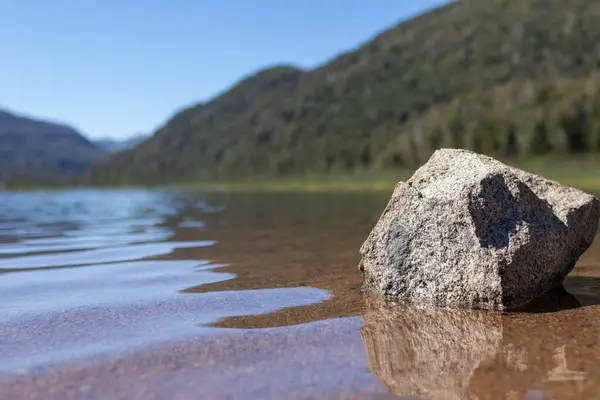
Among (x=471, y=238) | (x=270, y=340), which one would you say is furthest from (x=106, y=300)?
(x=471, y=238)

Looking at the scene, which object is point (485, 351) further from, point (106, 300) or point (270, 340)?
point (106, 300)

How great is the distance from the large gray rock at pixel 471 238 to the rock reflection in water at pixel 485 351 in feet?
1.56

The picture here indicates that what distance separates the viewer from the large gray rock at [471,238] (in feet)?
26.3

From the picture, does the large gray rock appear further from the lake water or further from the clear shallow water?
the clear shallow water

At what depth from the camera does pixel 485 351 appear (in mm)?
5969

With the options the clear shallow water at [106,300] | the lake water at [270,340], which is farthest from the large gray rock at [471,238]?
the clear shallow water at [106,300]

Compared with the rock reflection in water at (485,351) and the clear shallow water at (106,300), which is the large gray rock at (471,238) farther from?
the clear shallow water at (106,300)

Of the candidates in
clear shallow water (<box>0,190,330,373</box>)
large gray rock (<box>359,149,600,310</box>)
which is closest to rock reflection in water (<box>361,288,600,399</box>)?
large gray rock (<box>359,149,600,310</box>)

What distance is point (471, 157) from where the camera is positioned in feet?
29.2

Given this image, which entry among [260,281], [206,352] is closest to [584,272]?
[260,281]

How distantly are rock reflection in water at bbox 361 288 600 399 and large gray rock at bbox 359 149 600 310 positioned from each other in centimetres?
48

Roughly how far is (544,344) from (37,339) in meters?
5.90

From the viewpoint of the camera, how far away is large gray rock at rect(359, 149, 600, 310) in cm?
803

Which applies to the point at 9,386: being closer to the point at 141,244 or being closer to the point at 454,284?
the point at 454,284
